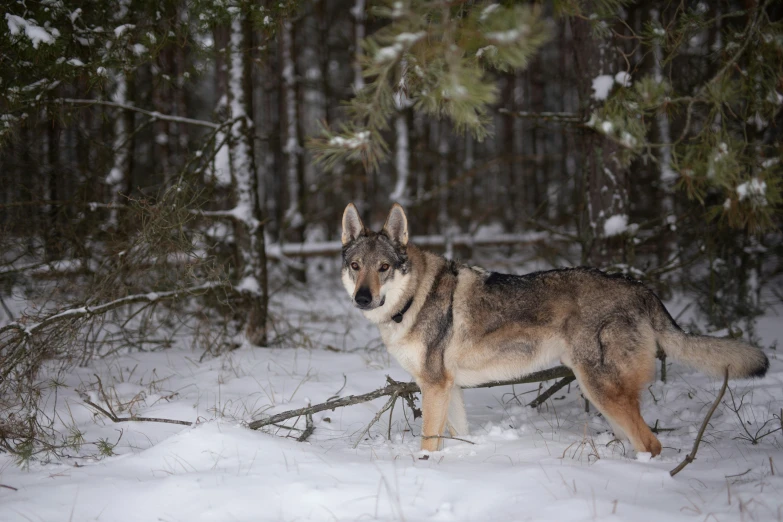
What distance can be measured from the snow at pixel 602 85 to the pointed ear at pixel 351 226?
9.68ft

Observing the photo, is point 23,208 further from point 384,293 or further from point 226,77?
point 384,293

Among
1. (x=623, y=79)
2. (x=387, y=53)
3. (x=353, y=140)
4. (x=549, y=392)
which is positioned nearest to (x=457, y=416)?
(x=549, y=392)

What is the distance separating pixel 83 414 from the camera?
467 cm

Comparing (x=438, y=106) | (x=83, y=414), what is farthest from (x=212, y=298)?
(x=438, y=106)

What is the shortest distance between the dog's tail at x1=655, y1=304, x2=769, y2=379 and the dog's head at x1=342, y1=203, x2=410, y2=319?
1980 mm

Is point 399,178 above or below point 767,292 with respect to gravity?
above

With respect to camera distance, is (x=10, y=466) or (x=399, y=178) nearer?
(x=10, y=466)

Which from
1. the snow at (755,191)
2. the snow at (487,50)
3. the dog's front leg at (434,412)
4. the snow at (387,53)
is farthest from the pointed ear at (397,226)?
the snow at (755,191)

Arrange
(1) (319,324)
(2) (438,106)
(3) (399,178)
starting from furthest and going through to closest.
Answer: (3) (399,178) < (1) (319,324) < (2) (438,106)

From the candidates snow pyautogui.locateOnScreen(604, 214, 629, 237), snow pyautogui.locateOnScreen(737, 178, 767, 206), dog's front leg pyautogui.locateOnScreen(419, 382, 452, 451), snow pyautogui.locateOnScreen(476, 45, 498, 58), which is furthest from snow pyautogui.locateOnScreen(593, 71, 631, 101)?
dog's front leg pyautogui.locateOnScreen(419, 382, 452, 451)

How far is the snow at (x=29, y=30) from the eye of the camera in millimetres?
4152

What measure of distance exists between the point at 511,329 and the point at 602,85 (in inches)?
121

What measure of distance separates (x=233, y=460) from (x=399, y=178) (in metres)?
9.36

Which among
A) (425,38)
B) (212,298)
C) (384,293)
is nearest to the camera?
(425,38)
